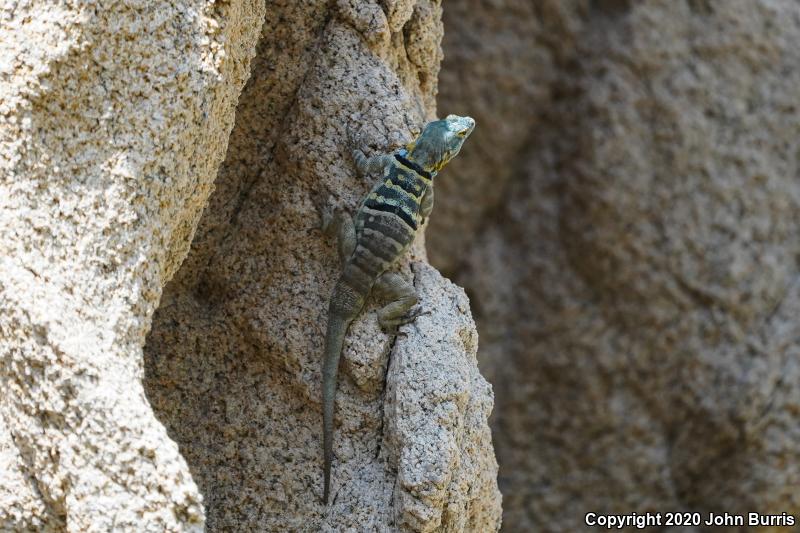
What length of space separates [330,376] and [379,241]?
1.28 feet

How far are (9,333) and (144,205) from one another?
1.19 ft

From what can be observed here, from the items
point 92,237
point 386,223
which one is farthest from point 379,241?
point 92,237

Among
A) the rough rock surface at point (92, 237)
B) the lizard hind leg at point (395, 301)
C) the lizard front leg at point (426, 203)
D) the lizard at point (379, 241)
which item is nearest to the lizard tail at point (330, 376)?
the lizard at point (379, 241)

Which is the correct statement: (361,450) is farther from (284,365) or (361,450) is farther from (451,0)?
(451,0)

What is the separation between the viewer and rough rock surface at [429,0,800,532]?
184 inches

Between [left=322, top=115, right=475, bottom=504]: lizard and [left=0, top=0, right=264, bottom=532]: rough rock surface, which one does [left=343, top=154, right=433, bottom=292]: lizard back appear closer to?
[left=322, top=115, right=475, bottom=504]: lizard

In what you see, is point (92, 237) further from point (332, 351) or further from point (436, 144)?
point (436, 144)

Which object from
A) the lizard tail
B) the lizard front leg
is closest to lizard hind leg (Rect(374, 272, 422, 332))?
the lizard tail

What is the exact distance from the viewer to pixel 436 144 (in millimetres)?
2727

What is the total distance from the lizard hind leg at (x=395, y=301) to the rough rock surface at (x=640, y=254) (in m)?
2.46

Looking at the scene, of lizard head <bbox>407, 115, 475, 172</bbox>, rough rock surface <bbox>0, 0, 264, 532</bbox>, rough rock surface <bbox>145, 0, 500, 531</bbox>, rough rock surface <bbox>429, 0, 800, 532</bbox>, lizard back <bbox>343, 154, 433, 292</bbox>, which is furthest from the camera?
rough rock surface <bbox>429, 0, 800, 532</bbox>

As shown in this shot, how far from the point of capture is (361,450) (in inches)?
98.6

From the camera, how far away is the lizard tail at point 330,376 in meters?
2.47

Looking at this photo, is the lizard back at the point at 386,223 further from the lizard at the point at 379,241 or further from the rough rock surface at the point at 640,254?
the rough rock surface at the point at 640,254
